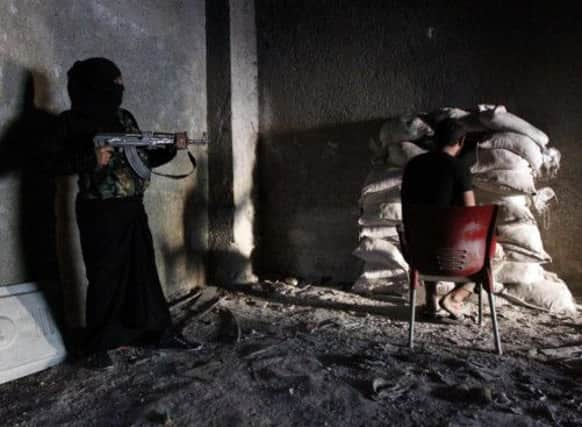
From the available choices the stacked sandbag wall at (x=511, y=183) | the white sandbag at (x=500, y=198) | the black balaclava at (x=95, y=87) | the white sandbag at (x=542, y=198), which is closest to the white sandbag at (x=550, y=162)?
the stacked sandbag wall at (x=511, y=183)

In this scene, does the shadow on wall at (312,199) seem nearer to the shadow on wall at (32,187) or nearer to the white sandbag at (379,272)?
the white sandbag at (379,272)

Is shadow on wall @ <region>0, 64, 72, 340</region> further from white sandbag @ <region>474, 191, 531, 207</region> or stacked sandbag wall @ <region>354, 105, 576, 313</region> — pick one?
white sandbag @ <region>474, 191, 531, 207</region>

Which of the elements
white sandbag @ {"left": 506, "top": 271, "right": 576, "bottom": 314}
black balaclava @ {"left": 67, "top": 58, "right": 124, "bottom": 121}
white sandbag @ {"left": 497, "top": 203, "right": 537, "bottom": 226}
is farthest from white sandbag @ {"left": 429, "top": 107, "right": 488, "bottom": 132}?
black balaclava @ {"left": 67, "top": 58, "right": 124, "bottom": 121}

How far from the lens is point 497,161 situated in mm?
3217

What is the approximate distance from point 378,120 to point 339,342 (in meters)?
2.08

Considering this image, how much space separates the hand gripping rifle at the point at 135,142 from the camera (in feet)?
7.81

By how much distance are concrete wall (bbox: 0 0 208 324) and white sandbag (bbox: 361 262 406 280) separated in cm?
155

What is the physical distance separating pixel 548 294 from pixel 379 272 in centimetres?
118

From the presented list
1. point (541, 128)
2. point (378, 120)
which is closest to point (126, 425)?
point (378, 120)

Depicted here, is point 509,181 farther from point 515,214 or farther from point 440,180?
point 440,180

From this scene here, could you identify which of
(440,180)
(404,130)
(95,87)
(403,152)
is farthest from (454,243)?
(95,87)

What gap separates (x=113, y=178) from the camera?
8.19 feet

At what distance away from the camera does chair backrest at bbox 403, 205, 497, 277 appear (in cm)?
243

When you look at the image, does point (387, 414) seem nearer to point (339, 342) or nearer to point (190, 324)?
point (339, 342)
